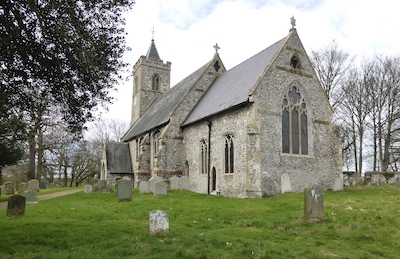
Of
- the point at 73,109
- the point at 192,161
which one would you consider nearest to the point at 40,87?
the point at 73,109

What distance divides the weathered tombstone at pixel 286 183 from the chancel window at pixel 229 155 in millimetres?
2582

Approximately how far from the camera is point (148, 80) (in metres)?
37.2

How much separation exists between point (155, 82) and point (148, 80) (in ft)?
3.17

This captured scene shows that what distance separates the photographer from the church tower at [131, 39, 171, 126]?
121ft

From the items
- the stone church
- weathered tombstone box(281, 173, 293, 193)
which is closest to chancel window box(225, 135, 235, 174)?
the stone church

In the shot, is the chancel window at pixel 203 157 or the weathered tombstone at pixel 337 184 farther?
the chancel window at pixel 203 157

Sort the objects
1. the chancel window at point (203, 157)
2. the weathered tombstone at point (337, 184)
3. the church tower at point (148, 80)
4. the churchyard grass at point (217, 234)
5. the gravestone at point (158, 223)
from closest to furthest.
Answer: the churchyard grass at point (217, 234) → the gravestone at point (158, 223) → the weathered tombstone at point (337, 184) → the chancel window at point (203, 157) → the church tower at point (148, 80)

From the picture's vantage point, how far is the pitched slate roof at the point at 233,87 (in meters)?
17.8

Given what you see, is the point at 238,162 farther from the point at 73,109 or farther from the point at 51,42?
the point at 51,42

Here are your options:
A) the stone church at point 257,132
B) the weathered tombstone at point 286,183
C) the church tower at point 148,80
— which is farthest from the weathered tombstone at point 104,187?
the church tower at point 148,80

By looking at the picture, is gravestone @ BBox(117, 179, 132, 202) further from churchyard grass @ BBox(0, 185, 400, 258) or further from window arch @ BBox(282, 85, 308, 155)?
window arch @ BBox(282, 85, 308, 155)

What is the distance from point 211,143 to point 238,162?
2926 mm

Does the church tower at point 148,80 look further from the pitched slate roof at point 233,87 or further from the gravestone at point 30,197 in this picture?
the gravestone at point 30,197

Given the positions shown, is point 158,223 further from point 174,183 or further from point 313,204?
point 174,183
